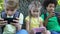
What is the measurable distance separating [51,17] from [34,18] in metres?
0.19

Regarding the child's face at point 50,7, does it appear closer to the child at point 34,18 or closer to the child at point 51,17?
the child at point 51,17

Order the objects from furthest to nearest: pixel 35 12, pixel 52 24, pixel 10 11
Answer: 1. pixel 52 24
2. pixel 35 12
3. pixel 10 11

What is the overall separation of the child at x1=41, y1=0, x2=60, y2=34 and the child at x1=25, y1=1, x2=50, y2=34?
81 millimetres

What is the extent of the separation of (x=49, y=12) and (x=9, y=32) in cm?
52

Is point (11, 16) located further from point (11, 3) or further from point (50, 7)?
point (50, 7)

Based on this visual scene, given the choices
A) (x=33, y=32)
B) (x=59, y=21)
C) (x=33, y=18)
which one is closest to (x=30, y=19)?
(x=33, y=18)

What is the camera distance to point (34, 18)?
2.15 metres

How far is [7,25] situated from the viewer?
195 centimetres

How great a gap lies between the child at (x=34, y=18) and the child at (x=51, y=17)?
81 mm

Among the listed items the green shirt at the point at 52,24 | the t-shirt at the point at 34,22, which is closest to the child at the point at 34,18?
the t-shirt at the point at 34,22

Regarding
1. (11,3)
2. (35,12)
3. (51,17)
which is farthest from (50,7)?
(11,3)

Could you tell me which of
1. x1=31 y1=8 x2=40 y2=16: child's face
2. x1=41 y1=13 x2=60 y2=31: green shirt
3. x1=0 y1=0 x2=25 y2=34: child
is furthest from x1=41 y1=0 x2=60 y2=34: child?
x1=0 y1=0 x2=25 y2=34: child

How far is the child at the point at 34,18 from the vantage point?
2092 mm

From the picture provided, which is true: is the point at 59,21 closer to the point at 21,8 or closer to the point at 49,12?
the point at 49,12
